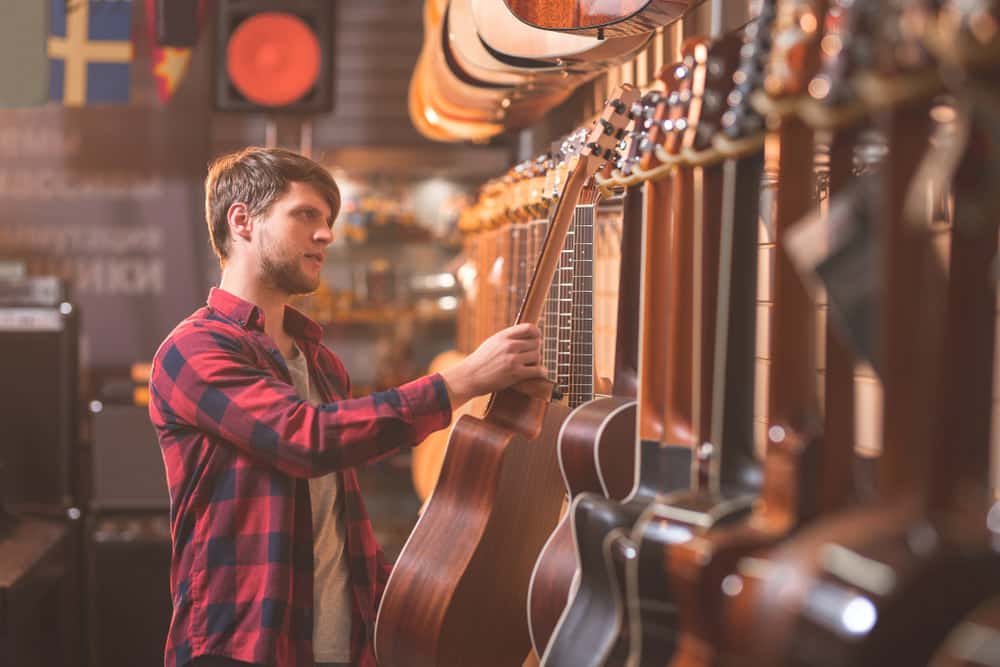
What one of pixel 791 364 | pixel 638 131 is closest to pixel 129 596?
pixel 638 131

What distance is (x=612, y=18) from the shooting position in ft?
4.82

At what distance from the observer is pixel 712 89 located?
1.02 meters

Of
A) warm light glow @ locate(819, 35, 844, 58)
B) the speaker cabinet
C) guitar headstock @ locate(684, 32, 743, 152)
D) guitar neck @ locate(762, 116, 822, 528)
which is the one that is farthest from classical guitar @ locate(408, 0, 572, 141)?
warm light glow @ locate(819, 35, 844, 58)

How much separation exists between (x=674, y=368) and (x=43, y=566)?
255 cm

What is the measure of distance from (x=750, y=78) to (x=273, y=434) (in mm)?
941

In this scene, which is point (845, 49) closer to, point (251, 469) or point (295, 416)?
point (295, 416)

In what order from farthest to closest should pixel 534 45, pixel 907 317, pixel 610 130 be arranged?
pixel 534 45
pixel 610 130
pixel 907 317

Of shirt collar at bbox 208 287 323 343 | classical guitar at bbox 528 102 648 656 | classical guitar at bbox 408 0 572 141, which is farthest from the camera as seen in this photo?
classical guitar at bbox 408 0 572 141

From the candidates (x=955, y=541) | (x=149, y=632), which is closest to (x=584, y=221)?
(x=955, y=541)

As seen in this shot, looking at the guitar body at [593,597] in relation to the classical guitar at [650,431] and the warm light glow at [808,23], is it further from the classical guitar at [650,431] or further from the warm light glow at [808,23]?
the warm light glow at [808,23]

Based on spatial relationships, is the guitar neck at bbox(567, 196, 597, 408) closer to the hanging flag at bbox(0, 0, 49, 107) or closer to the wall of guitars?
the wall of guitars

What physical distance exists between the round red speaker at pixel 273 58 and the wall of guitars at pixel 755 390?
2482 millimetres

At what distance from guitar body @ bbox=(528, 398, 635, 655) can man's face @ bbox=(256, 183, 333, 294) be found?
672 millimetres

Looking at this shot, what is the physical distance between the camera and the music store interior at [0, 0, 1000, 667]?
0.74m
